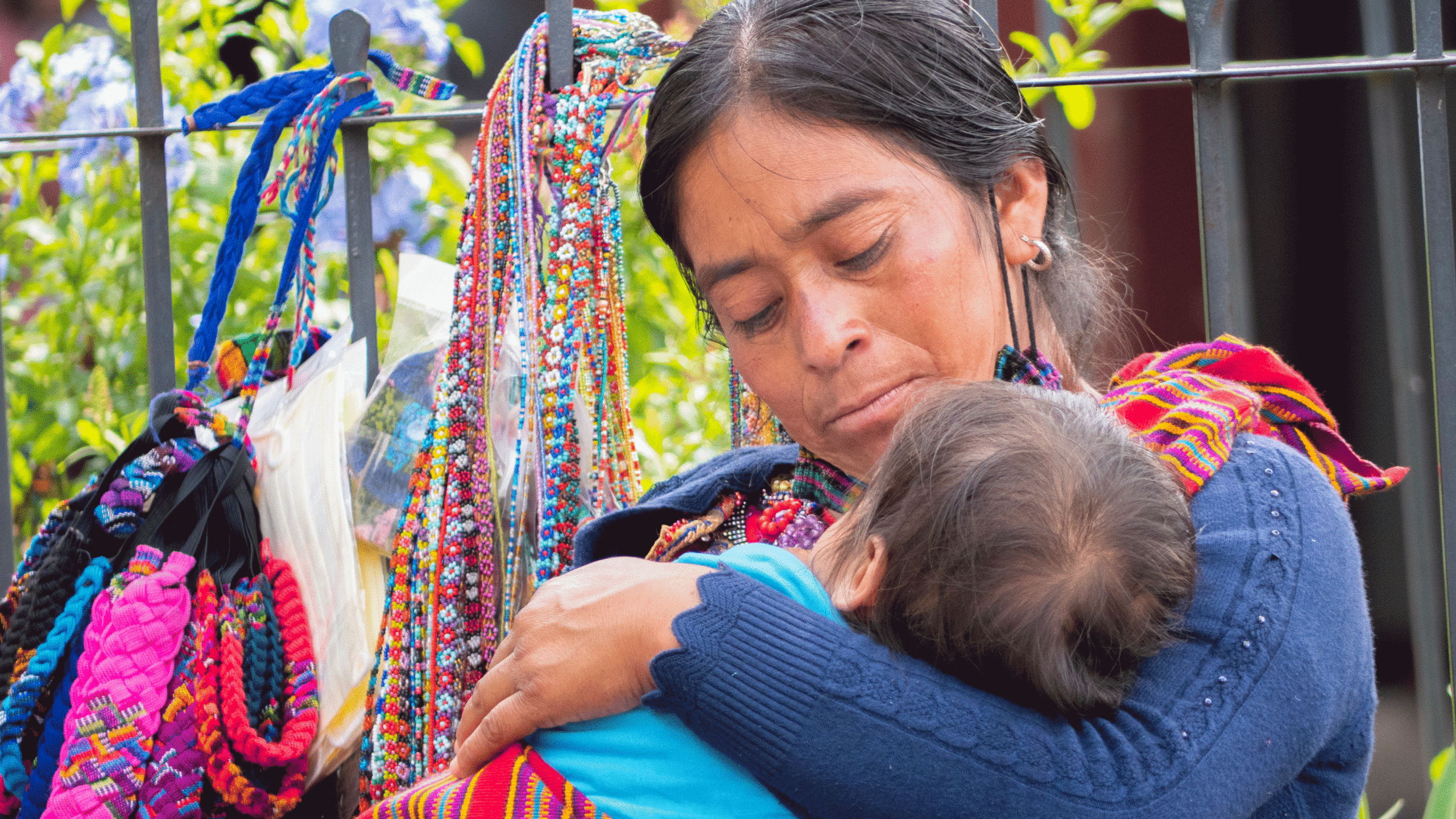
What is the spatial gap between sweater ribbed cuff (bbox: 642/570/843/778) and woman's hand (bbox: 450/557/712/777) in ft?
0.07

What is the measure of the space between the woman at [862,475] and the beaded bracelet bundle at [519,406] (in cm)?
13

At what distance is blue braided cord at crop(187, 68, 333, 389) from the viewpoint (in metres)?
1.81

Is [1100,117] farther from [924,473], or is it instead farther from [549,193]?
[924,473]

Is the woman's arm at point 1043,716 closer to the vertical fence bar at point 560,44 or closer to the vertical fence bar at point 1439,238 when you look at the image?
the vertical fence bar at point 1439,238

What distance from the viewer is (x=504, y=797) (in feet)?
3.58

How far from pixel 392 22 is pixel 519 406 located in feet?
3.55

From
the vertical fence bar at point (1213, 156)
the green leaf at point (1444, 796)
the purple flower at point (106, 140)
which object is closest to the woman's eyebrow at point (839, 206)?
the vertical fence bar at point (1213, 156)

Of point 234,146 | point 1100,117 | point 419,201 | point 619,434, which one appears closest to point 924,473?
point 619,434

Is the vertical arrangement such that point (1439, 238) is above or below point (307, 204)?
below

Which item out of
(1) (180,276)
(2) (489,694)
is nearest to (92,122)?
(1) (180,276)

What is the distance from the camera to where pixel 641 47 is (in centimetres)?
176

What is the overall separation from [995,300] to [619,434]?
0.60 m

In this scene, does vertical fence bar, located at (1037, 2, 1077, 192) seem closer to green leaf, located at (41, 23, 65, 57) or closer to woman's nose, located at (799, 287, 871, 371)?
woman's nose, located at (799, 287, 871, 371)

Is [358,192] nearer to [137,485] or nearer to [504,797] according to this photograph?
[137,485]
